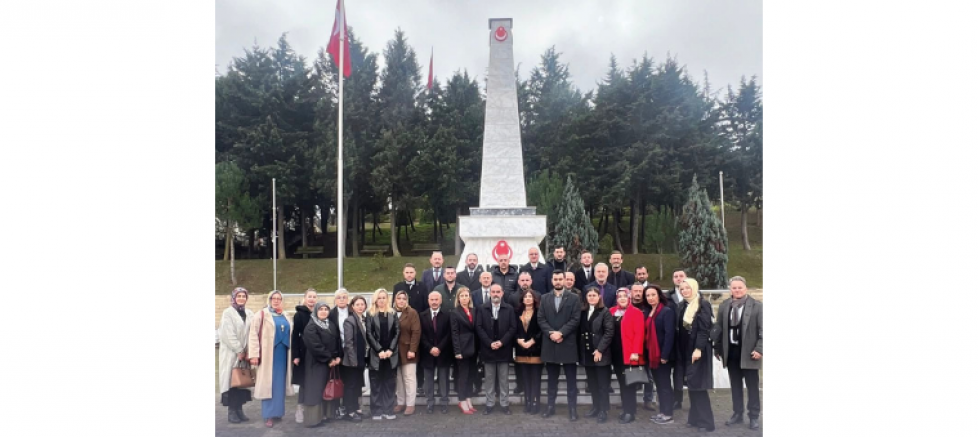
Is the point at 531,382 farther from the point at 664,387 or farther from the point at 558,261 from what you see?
the point at 558,261

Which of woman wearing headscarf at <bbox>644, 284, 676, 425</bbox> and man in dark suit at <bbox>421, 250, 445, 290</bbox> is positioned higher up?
man in dark suit at <bbox>421, 250, 445, 290</bbox>

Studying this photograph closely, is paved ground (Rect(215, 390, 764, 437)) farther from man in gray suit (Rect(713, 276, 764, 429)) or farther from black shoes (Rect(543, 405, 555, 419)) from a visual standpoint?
man in gray suit (Rect(713, 276, 764, 429))

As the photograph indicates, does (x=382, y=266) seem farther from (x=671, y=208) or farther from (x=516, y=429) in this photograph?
(x=516, y=429)

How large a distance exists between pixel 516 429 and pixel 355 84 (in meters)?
19.4

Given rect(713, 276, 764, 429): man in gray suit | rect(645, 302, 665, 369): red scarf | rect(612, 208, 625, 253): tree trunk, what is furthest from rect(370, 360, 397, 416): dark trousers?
rect(612, 208, 625, 253): tree trunk

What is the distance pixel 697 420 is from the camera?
5.95m

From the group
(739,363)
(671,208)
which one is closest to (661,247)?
(671,208)

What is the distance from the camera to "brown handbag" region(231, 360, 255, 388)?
6082 mm

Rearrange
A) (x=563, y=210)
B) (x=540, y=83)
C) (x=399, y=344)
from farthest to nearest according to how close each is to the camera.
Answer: (x=540, y=83)
(x=563, y=210)
(x=399, y=344)

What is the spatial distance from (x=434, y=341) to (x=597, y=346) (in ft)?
5.61

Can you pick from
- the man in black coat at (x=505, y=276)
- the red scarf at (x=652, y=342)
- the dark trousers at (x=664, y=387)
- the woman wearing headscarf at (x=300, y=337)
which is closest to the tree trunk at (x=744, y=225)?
the man in black coat at (x=505, y=276)

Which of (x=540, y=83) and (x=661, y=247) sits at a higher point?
(x=540, y=83)

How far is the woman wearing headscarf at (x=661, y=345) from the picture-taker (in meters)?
5.98

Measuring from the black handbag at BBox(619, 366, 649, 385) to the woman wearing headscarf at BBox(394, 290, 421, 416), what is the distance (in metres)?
2.17
